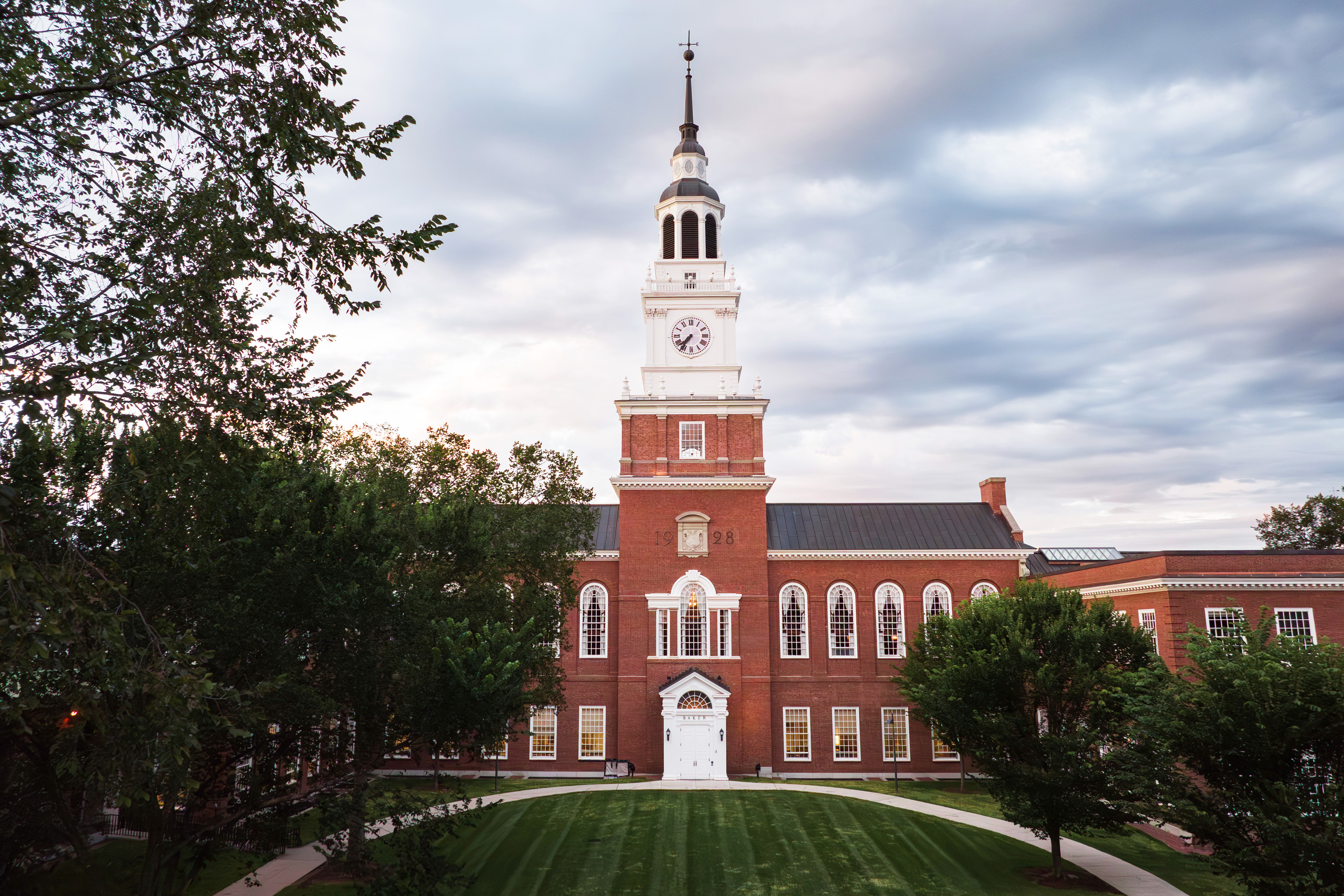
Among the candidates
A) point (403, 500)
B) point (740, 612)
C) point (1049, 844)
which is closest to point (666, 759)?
point (740, 612)

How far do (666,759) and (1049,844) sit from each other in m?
14.6

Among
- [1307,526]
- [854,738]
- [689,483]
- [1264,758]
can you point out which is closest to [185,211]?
[1264,758]

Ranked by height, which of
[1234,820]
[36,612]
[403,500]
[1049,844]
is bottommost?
[1049,844]

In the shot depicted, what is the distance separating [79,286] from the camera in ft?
35.1

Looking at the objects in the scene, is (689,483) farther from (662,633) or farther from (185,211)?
(185,211)

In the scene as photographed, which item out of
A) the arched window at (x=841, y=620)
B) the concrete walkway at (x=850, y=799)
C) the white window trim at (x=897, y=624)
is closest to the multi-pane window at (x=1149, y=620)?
the concrete walkway at (x=850, y=799)

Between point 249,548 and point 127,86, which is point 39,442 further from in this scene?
point 249,548

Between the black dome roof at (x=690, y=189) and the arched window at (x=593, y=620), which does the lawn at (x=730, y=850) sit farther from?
the black dome roof at (x=690, y=189)

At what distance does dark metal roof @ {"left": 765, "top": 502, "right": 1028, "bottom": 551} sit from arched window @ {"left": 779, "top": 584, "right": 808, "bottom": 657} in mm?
2013

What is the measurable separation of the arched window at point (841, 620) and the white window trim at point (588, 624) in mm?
9818

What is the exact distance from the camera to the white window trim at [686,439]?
3825 centimetres

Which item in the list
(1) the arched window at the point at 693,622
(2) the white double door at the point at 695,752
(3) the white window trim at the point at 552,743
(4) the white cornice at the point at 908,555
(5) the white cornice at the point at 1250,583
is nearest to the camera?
(5) the white cornice at the point at 1250,583

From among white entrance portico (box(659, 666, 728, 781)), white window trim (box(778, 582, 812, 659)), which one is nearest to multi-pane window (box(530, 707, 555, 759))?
white entrance portico (box(659, 666, 728, 781))

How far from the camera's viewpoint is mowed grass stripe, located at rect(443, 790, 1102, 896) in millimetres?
22828
